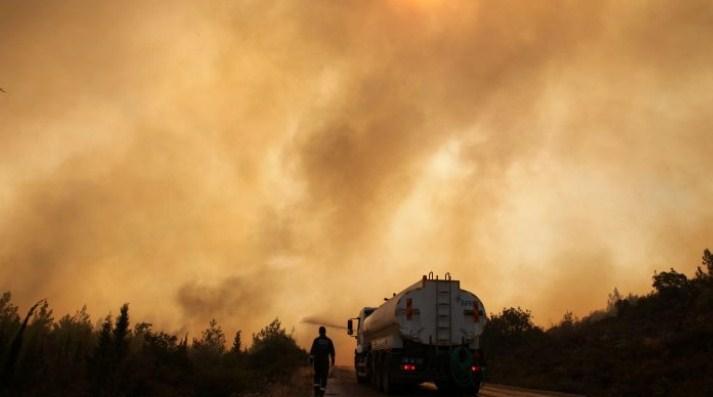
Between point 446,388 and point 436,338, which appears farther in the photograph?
point 446,388

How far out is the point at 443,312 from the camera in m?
21.1

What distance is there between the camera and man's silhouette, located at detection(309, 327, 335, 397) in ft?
59.6

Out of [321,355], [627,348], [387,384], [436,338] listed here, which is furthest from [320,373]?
[627,348]

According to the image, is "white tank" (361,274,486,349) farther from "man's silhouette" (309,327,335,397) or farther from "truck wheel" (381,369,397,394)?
"man's silhouette" (309,327,335,397)

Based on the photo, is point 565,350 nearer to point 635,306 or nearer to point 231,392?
point 635,306

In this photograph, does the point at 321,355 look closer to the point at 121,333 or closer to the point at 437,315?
the point at 437,315

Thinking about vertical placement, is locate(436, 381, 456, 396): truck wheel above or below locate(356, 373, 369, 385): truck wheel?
above

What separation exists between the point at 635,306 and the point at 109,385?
1997 inches

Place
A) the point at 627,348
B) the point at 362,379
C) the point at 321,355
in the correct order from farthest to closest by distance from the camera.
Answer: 1. the point at 627,348
2. the point at 362,379
3. the point at 321,355

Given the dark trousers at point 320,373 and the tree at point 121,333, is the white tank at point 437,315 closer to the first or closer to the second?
the dark trousers at point 320,373

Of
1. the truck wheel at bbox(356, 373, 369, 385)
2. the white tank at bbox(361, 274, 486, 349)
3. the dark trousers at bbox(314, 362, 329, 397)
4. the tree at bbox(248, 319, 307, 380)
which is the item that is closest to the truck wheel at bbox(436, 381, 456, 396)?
the white tank at bbox(361, 274, 486, 349)

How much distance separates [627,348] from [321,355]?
26076mm

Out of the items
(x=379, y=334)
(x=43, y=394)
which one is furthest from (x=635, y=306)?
(x=43, y=394)

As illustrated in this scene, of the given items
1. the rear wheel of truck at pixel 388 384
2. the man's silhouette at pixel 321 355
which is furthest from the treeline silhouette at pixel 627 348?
the man's silhouette at pixel 321 355
